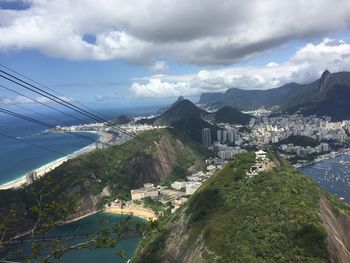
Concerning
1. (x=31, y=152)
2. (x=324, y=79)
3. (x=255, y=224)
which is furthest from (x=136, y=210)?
(x=324, y=79)

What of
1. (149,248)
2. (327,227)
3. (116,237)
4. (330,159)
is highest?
(116,237)

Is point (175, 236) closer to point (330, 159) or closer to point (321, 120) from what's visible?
point (330, 159)

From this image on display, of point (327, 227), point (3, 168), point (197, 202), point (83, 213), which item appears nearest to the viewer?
point (327, 227)

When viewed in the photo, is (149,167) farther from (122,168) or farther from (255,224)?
(255,224)

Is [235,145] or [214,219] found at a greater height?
[214,219]

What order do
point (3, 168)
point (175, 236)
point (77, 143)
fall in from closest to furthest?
point (175, 236), point (3, 168), point (77, 143)

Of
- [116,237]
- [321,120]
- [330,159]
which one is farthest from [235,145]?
[116,237]

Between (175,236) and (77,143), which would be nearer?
(175,236)

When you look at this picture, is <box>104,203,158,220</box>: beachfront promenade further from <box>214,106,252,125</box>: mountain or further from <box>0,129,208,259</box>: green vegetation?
<box>214,106,252,125</box>: mountain
